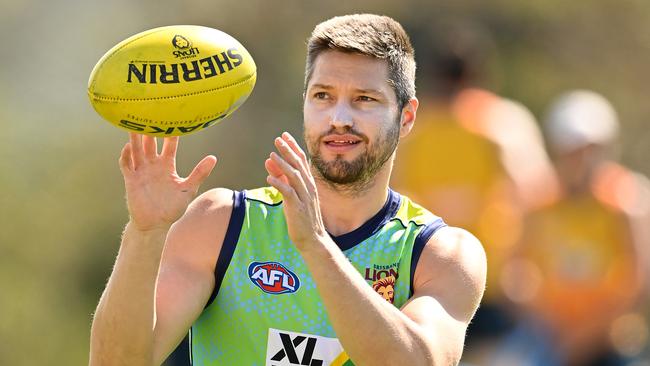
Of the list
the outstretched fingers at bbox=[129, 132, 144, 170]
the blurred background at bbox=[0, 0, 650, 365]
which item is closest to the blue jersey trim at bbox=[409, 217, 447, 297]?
the outstretched fingers at bbox=[129, 132, 144, 170]

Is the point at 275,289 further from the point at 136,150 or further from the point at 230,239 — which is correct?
the point at 136,150

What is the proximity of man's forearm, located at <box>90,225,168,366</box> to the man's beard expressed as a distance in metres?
0.86

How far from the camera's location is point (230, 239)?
20.5 feet

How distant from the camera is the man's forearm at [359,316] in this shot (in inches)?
219

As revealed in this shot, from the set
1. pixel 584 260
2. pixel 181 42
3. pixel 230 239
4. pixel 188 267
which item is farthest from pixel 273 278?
pixel 584 260

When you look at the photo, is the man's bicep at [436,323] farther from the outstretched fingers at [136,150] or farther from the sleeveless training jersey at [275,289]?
the outstretched fingers at [136,150]

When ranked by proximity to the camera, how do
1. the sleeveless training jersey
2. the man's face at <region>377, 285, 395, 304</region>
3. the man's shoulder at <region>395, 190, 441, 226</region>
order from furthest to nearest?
the man's shoulder at <region>395, 190, 441, 226</region>, the man's face at <region>377, 285, 395, 304</region>, the sleeveless training jersey

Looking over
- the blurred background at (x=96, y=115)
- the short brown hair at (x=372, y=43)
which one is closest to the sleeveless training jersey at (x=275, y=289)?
the short brown hair at (x=372, y=43)

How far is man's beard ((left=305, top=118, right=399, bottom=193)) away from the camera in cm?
619

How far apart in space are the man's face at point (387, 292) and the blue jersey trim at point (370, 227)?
0.81 feet

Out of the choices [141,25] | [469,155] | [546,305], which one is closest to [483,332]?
[546,305]

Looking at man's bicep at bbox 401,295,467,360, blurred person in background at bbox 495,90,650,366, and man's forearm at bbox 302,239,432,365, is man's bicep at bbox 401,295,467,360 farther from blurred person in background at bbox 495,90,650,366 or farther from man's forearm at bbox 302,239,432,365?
blurred person in background at bbox 495,90,650,366

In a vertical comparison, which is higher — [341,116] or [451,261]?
[341,116]

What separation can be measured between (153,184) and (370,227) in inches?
45.8
